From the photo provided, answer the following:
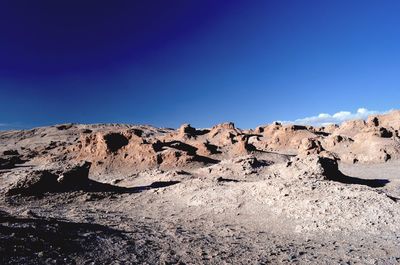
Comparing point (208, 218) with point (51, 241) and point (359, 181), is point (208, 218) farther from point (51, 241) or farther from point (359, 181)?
point (359, 181)

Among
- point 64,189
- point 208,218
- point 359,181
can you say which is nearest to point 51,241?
point 208,218

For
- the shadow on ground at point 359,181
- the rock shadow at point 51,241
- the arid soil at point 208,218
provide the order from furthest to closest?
the shadow on ground at point 359,181 < the arid soil at point 208,218 < the rock shadow at point 51,241

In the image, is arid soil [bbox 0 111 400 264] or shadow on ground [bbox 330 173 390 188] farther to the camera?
shadow on ground [bbox 330 173 390 188]

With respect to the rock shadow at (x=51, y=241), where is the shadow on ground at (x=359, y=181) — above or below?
above

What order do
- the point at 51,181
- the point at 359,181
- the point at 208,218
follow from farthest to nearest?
the point at 359,181 → the point at 51,181 → the point at 208,218

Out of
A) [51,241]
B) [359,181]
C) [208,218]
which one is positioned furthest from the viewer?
[359,181]

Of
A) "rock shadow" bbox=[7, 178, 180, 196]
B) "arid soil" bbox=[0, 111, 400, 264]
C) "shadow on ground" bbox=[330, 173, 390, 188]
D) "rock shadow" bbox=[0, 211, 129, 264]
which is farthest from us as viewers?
"shadow on ground" bbox=[330, 173, 390, 188]

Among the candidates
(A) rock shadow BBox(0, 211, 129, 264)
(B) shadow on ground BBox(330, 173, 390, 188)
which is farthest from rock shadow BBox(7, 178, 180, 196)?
(B) shadow on ground BBox(330, 173, 390, 188)

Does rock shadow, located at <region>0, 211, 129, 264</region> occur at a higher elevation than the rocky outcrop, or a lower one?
lower

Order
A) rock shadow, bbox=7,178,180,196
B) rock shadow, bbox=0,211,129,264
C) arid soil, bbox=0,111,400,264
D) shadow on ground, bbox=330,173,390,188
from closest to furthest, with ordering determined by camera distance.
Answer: rock shadow, bbox=0,211,129,264
arid soil, bbox=0,111,400,264
rock shadow, bbox=7,178,180,196
shadow on ground, bbox=330,173,390,188

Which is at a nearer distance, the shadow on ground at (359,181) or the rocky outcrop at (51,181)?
the rocky outcrop at (51,181)

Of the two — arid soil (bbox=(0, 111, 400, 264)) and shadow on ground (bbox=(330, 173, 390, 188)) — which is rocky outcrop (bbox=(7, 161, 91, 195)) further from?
Answer: shadow on ground (bbox=(330, 173, 390, 188))

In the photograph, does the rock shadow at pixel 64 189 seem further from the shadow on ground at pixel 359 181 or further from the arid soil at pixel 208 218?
the shadow on ground at pixel 359 181

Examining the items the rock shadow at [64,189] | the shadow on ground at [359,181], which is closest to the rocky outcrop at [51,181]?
the rock shadow at [64,189]
